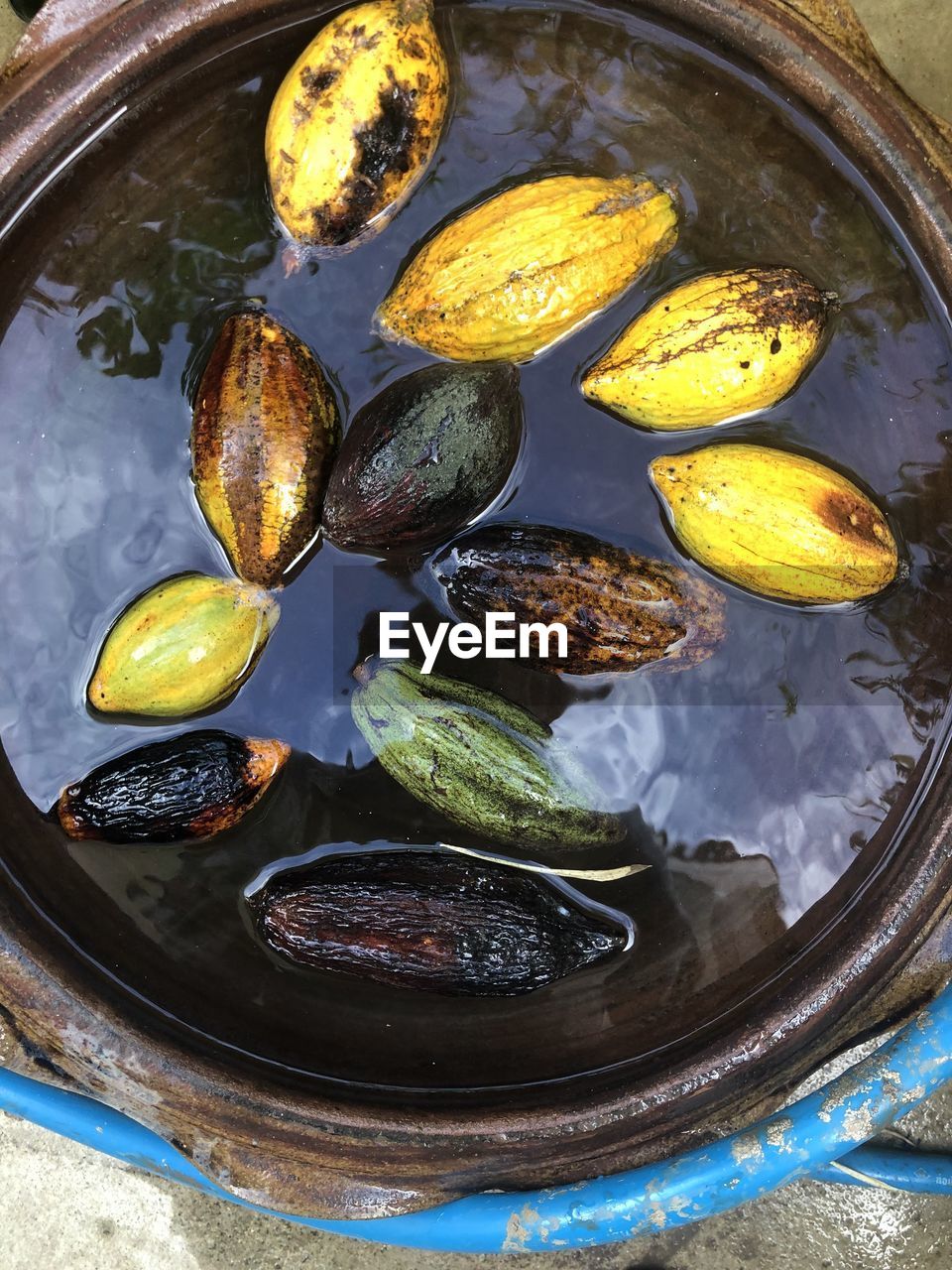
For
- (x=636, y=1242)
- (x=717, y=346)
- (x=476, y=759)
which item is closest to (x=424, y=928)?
(x=476, y=759)

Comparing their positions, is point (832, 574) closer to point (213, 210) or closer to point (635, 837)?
point (635, 837)

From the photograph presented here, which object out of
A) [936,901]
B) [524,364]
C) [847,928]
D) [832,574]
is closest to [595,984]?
[847,928]

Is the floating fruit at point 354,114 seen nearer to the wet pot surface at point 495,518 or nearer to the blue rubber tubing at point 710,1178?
the wet pot surface at point 495,518

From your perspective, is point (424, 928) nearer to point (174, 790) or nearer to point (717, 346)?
point (174, 790)

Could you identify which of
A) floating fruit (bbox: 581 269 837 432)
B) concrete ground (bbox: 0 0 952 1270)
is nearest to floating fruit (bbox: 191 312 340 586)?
floating fruit (bbox: 581 269 837 432)

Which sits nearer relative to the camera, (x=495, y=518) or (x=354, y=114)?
(x=354, y=114)
